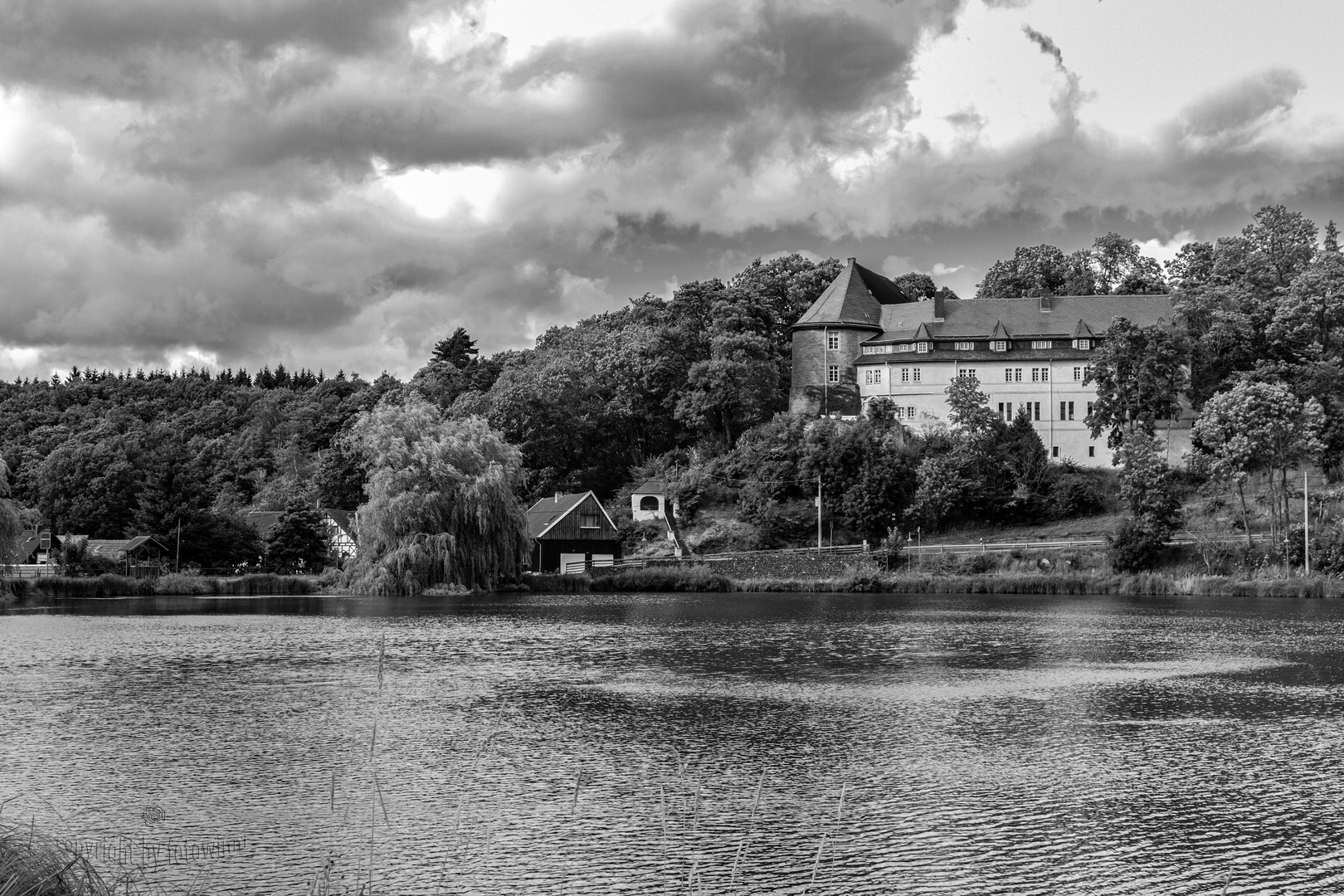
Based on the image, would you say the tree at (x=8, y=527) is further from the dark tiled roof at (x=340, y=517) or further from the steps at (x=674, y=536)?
the steps at (x=674, y=536)

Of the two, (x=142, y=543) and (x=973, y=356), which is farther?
(x=973, y=356)

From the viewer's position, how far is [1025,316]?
312 ft

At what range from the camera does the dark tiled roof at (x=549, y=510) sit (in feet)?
283

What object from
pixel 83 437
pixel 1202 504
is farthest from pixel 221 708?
pixel 83 437

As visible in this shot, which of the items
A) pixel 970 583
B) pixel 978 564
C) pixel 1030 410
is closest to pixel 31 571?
pixel 970 583

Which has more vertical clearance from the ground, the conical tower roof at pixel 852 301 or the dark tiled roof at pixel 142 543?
the conical tower roof at pixel 852 301

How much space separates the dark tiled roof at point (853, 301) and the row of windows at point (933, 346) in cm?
169

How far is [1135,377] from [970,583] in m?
22.0

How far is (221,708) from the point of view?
25859 mm

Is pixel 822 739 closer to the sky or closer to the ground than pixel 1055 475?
closer to the ground

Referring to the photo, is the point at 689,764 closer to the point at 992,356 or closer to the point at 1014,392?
the point at 1014,392

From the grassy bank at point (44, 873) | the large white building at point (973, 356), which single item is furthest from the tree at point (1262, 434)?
the grassy bank at point (44, 873)

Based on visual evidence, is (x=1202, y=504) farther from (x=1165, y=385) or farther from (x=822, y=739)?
(x=822, y=739)

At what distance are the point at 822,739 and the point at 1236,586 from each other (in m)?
50.6
